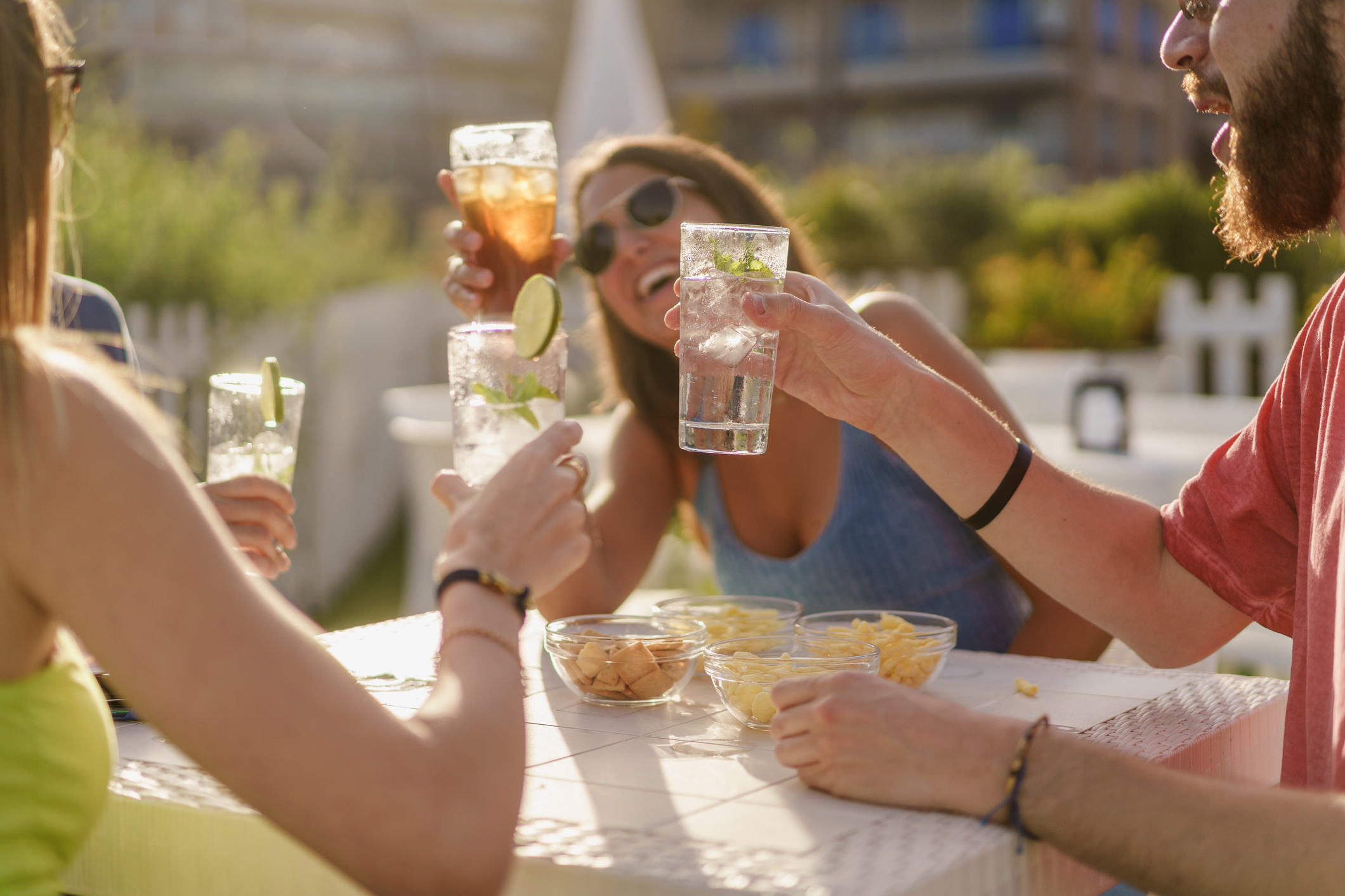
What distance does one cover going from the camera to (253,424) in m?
2.18

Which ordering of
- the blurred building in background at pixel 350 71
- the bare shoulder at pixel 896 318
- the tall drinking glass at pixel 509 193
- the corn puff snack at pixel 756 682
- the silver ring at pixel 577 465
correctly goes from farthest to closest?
1. the blurred building in background at pixel 350 71
2. the bare shoulder at pixel 896 318
3. the tall drinking glass at pixel 509 193
4. the corn puff snack at pixel 756 682
5. the silver ring at pixel 577 465

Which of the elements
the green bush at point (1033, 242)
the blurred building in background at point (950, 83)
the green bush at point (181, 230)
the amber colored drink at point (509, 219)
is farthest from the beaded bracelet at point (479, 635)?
the blurred building in background at point (950, 83)

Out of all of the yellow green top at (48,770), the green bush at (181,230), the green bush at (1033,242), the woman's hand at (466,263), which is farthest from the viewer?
the green bush at (1033,242)

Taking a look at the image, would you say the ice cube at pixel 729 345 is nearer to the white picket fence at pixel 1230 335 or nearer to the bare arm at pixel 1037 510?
the bare arm at pixel 1037 510

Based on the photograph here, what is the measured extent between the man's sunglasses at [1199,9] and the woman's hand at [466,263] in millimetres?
1196

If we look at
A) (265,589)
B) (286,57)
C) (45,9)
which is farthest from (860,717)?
(286,57)

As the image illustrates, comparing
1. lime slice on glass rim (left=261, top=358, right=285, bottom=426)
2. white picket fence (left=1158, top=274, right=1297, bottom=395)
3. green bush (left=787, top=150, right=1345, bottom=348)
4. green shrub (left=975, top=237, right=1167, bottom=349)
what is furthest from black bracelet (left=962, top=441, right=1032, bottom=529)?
green shrub (left=975, top=237, right=1167, bottom=349)

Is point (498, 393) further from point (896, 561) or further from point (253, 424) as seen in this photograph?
point (896, 561)

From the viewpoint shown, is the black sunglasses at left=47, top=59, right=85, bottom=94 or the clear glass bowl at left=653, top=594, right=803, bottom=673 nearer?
the black sunglasses at left=47, top=59, right=85, bottom=94

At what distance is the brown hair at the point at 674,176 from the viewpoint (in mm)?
3043

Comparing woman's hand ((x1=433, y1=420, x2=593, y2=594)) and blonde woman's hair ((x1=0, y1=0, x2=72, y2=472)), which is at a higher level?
blonde woman's hair ((x1=0, y1=0, x2=72, y2=472))

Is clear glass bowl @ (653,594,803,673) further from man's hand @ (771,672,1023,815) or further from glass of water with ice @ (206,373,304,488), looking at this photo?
glass of water with ice @ (206,373,304,488)

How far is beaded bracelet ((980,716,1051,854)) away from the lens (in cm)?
141

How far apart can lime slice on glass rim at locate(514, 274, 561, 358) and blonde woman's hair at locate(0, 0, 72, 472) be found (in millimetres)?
757
